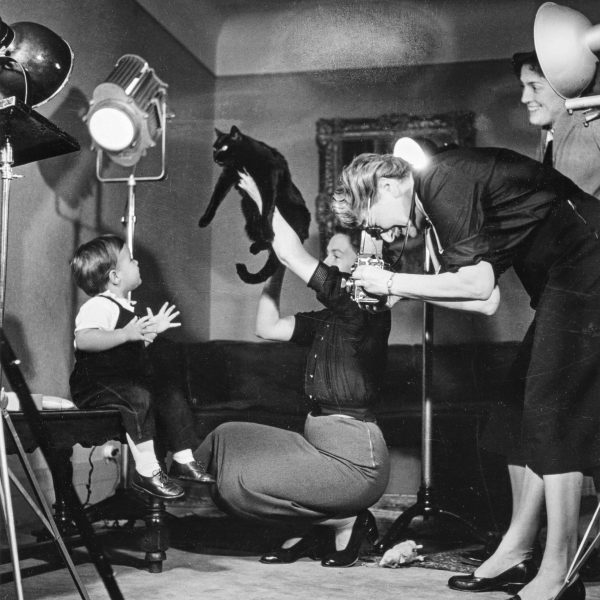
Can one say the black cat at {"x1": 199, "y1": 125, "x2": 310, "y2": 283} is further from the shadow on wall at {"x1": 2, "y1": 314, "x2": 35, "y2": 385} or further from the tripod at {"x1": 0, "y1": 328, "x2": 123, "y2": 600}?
the tripod at {"x1": 0, "y1": 328, "x2": 123, "y2": 600}

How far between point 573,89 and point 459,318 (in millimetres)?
1472

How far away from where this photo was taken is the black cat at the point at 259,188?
2004 mm

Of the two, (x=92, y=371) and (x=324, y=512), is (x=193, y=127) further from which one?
(x=324, y=512)

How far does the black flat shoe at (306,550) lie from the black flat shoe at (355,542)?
0.20 ft

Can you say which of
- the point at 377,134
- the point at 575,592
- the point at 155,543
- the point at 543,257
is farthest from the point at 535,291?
the point at 155,543

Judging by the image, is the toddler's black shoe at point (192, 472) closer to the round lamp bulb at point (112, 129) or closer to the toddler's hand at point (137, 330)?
the toddler's hand at point (137, 330)

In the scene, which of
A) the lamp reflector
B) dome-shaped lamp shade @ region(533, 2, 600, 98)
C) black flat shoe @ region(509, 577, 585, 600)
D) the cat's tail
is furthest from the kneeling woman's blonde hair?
black flat shoe @ region(509, 577, 585, 600)

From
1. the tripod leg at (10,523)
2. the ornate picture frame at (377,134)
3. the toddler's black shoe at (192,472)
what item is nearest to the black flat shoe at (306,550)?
the toddler's black shoe at (192,472)

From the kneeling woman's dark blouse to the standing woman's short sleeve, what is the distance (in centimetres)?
42

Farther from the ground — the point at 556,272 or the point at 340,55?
the point at 340,55

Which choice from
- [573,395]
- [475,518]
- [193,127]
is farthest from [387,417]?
[193,127]

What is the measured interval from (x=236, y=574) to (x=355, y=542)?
0.35 metres

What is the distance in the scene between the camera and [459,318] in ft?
9.07

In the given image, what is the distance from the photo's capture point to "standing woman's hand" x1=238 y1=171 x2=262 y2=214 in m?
2.02
